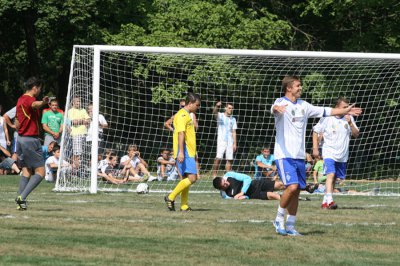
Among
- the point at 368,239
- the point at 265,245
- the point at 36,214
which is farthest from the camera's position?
the point at 36,214

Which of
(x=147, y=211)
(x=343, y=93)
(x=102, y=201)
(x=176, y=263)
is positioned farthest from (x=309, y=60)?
(x=176, y=263)

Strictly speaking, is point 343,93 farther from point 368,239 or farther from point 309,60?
point 368,239

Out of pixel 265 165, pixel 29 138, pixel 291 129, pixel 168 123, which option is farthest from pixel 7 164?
pixel 291 129

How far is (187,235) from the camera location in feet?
38.1

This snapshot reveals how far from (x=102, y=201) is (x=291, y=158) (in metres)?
5.62

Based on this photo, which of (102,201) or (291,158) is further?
(102,201)

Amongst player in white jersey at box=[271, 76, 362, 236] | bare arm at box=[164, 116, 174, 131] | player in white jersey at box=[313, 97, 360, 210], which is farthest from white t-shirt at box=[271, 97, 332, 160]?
bare arm at box=[164, 116, 174, 131]

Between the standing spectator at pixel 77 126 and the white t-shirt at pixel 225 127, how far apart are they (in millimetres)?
3775

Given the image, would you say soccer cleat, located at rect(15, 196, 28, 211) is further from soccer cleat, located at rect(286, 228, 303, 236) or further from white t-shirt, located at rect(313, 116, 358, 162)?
white t-shirt, located at rect(313, 116, 358, 162)

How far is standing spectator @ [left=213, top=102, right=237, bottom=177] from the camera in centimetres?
2372

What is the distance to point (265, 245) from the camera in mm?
10883

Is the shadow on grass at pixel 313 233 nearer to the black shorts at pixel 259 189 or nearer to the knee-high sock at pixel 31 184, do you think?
the knee-high sock at pixel 31 184

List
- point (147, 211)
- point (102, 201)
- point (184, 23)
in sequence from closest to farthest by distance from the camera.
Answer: point (147, 211) < point (102, 201) < point (184, 23)

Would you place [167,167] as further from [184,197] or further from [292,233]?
[292,233]
